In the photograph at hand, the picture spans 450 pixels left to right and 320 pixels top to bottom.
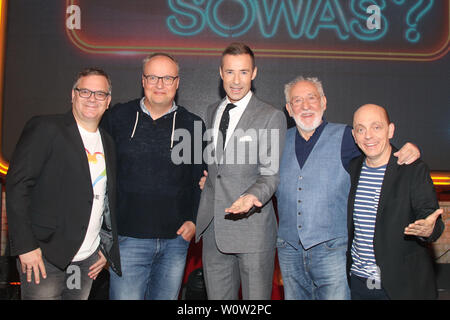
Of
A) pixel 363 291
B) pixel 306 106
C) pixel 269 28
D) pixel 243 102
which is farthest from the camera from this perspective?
pixel 269 28

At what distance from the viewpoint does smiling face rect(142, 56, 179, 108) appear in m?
2.38

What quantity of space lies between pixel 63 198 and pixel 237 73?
4.14 ft

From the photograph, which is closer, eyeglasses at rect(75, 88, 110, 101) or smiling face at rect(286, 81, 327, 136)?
eyeglasses at rect(75, 88, 110, 101)

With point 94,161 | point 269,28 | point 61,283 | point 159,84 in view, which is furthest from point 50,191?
point 269,28

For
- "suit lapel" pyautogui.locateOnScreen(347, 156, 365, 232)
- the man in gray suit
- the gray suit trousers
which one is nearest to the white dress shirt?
the man in gray suit

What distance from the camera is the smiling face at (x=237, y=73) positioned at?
7.32 feet

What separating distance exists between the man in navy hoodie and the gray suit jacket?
36 cm

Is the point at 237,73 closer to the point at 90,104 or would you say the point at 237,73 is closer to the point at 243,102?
the point at 243,102

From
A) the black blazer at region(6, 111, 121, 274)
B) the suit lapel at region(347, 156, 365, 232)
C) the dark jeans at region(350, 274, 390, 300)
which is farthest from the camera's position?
the suit lapel at region(347, 156, 365, 232)

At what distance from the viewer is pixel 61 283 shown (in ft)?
6.92

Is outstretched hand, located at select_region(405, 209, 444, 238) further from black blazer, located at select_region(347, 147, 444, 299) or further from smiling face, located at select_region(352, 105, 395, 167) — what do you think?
smiling face, located at select_region(352, 105, 395, 167)

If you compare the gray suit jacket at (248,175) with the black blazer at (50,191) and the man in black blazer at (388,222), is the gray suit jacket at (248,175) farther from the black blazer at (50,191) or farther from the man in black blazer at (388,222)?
the black blazer at (50,191)

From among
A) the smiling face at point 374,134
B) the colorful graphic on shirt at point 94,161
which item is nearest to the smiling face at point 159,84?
the colorful graphic on shirt at point 94,161

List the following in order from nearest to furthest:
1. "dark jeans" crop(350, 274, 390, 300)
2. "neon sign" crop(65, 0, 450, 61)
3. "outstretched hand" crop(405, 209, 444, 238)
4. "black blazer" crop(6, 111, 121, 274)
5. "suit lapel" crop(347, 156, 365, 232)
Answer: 1. "outstretched hand" crop(405, 209, 444, 238)
2. "black blazer" crop(6, 111, 121, 274)
3. "dark jeans" crop(350, 274, 390, 300)
4. "suit lapel" crop(347, 156, 365, 232)
5. "neon sign" crop(65, 0, 450, 61)
